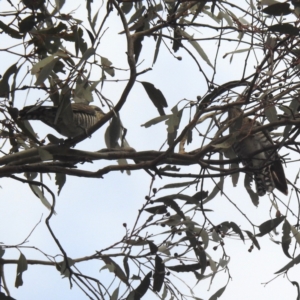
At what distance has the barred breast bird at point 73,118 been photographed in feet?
10.1

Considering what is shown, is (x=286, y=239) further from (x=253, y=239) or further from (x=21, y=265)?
(x=21, y=265)

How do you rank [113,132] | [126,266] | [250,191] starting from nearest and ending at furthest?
[113,132]
[126,266]
[250,191]

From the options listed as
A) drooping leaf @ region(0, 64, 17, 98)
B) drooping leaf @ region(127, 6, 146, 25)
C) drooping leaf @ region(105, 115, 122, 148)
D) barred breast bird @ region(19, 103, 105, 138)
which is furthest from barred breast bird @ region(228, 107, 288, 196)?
drooping leaf @ region(0, 64, 17, 98)

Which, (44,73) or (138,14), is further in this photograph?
(138,14)

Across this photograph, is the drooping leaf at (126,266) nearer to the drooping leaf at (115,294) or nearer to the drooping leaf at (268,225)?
the drooping leaf at (115,294)

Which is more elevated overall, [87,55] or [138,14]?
[138,14]

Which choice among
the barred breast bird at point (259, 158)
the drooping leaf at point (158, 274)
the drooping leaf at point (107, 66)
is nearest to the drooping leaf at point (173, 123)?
the barred breast bird at point (259, 158)

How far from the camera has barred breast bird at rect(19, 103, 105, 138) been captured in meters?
3.07

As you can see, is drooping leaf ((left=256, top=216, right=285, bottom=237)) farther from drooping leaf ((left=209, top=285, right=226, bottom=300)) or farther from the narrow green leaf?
the narrow green leaf

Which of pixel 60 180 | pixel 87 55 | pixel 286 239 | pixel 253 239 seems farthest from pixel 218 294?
pixel 87 55

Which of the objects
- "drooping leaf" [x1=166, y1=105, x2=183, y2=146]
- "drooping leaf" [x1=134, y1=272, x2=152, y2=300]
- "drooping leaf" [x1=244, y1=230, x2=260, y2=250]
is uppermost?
"drooping leaf" [x1=166, y1=105, x2=183, y2=146]

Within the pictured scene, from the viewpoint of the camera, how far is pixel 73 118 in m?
3.13

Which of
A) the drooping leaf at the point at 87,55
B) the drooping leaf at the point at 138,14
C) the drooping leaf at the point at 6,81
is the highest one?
the drooping leaf at the point at 138,14

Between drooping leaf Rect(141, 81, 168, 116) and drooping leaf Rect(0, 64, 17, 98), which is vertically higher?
drooping leaf Rect(0, 64, 17, 98)
